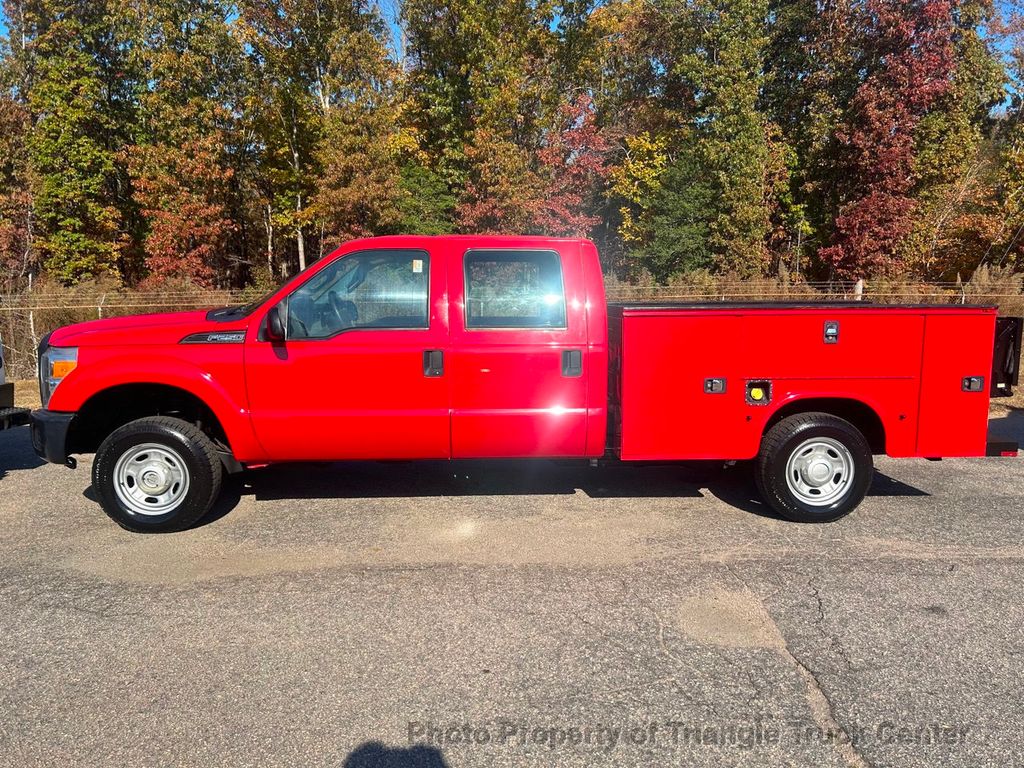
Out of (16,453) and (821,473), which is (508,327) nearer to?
(821,473)

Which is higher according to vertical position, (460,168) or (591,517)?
(460,168)

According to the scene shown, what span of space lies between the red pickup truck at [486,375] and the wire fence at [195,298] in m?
4.81

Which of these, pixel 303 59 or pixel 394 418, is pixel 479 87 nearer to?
pixel 303 59

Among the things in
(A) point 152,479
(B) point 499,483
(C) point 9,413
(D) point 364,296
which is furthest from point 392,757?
(C) point 9,413

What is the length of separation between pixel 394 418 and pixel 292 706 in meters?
2.32

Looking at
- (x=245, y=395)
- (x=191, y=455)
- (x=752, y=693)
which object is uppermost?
(x=245, y=395)

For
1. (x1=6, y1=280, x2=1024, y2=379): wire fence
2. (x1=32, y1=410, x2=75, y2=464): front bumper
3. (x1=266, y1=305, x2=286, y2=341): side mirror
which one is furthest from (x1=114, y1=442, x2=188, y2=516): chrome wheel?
(x1=6, y1=280, x2=1024, y2=379): wire fence

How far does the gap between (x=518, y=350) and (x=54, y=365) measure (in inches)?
126

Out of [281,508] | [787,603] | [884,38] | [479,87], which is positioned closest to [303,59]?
[479,87]

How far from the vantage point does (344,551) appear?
4.80 meters

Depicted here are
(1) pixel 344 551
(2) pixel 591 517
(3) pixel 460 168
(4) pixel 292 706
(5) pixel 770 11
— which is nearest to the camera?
(4) pixel 292 706

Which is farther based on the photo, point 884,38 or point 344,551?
point 884,38

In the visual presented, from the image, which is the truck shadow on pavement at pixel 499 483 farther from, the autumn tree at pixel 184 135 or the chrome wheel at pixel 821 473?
the autumn tree at pixel 184 135

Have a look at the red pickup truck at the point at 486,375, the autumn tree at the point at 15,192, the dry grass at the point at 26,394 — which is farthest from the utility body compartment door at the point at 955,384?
the autumn tree at the point at 15,192
